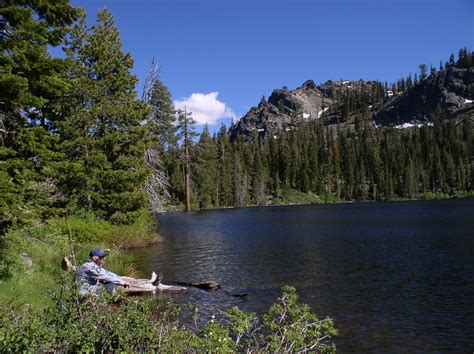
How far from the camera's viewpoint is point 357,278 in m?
19.9

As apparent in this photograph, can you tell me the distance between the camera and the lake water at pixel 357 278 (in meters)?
12.4

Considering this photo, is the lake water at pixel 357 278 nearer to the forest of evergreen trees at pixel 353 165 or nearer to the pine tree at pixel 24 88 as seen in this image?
the pine tree at pixel 24 88

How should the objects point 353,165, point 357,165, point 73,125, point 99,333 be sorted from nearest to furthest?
point 99,333 → point 73,125 → point 353,165 → point 357,165

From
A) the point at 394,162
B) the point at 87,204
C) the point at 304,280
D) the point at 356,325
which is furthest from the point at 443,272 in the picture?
the point at 394,162

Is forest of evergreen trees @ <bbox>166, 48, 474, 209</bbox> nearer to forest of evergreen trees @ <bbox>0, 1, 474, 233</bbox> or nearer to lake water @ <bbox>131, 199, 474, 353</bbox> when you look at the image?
forest of evergreen trees @ <bbox>0, 1, 474, 233</bbox>

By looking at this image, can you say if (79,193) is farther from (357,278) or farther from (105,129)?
(357,278)

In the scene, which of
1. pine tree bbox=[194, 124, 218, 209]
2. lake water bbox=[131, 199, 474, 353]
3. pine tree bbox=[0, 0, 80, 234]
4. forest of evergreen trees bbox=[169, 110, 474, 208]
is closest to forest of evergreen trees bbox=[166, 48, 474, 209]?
forest of evergreen trees bbox=[169, 110, 474, 208]

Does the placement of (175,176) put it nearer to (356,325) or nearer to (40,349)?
(356,325)

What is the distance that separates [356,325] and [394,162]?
14781 cm

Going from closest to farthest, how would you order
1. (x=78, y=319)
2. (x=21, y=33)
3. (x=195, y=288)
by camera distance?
(x=78, y=319) → (x=21, y=33) → (x=195, y=288)

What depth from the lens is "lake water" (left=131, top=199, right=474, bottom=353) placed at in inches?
489

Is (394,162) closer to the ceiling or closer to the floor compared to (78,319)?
closer to the ceiling

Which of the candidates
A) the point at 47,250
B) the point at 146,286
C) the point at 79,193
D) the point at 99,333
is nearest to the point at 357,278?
the point at 146,286

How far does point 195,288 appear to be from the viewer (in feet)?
59.3
